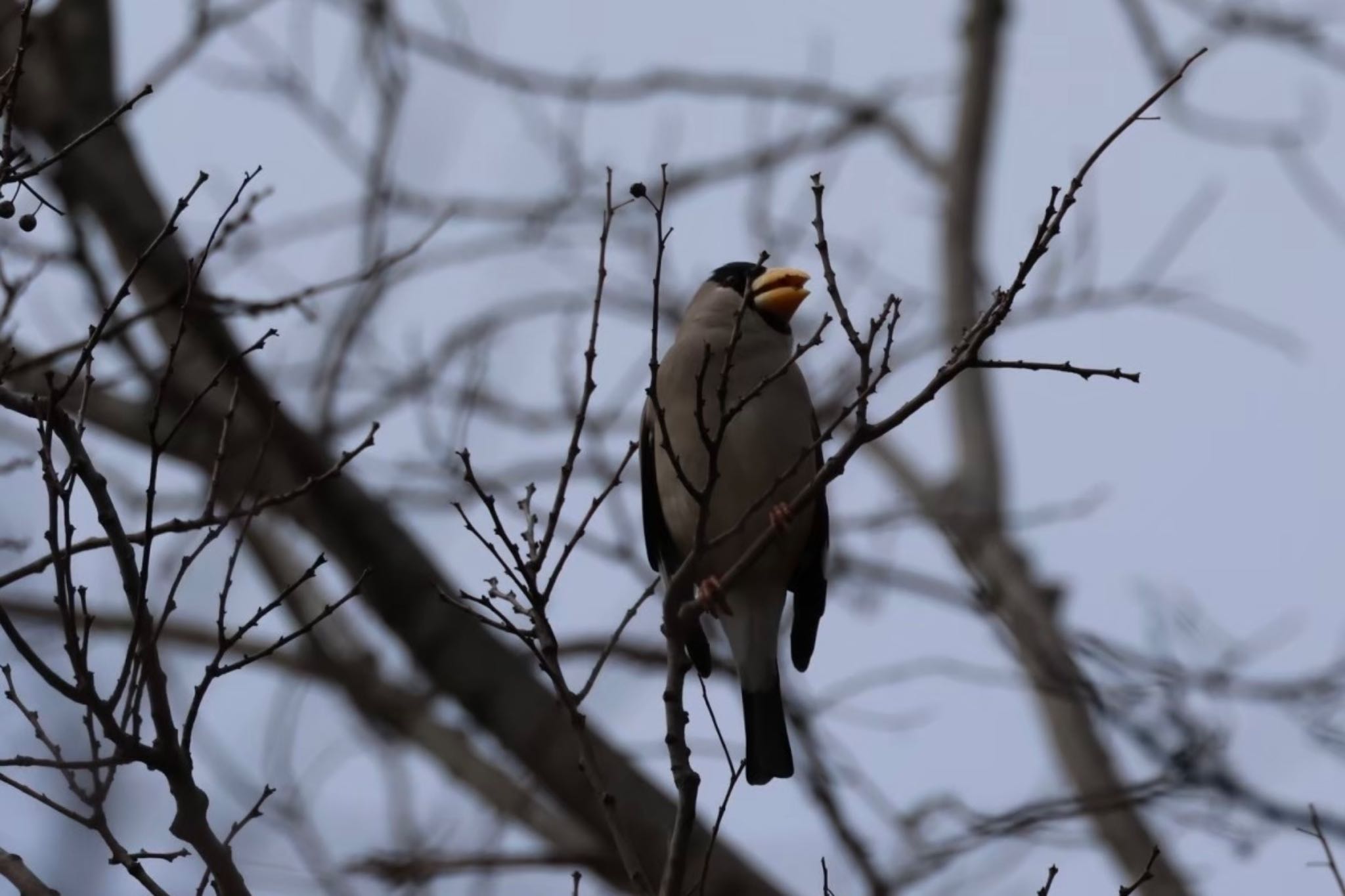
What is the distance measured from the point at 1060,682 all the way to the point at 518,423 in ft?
14.1

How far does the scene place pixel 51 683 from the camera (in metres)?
3.10

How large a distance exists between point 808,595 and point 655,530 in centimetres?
54

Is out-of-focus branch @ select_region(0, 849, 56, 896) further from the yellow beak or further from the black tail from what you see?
the yellow beak

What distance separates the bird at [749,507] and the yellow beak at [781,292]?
18mm

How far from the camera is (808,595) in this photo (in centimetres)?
579

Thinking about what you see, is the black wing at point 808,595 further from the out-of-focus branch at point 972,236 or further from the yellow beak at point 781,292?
the out-of-focus branch at point 972,236

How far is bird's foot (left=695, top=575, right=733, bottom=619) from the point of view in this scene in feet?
14.1

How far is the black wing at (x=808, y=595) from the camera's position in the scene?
5.76 meters

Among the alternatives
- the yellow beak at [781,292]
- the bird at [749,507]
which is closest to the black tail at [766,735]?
the bird at [749,507]

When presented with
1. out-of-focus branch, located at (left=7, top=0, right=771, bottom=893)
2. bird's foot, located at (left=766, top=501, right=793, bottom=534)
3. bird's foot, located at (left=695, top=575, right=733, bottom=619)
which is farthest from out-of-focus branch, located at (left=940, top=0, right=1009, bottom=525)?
bird's foot, located at (left=766, top=501, right=793, bottom=534)

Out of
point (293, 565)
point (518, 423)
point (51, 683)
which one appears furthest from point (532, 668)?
point (51, 683)

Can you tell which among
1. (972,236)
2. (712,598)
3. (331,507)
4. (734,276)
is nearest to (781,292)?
(734,276)

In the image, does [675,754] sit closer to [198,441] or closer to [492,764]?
[198,441]

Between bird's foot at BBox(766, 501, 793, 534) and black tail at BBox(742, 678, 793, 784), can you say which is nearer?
bird's foot at BBox(766, 501, 793, 534)
